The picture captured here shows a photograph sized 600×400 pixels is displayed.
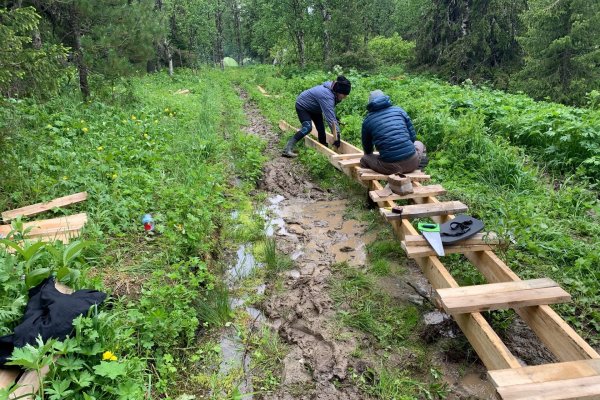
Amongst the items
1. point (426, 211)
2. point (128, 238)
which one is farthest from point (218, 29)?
point (426, 211)

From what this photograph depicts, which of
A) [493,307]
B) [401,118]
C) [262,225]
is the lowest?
[262,225]

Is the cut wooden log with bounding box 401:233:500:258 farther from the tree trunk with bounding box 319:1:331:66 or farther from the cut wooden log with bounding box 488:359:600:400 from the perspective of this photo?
the tree trunk with bounding box 319:1:331:66

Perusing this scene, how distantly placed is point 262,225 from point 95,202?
2.12 m

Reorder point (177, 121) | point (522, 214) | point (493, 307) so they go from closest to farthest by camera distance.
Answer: point (493, 307)
point (522, 214)
point (177, 121)

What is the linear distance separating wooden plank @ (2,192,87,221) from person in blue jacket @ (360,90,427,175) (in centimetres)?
391

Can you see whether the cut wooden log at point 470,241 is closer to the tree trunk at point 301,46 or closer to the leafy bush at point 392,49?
the tree trunk at point 301,46

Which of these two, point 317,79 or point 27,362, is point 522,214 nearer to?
point 27,362

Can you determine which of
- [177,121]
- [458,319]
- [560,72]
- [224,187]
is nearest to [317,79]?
[177,121]

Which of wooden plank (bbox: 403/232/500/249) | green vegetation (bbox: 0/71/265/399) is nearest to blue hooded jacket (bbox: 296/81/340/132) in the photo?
green vegetation (bbox: 0/71/265/399)

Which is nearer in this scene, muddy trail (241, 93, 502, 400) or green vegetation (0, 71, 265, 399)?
green vegetation (0, 71, 265, 399)

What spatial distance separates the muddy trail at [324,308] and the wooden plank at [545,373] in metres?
0.60

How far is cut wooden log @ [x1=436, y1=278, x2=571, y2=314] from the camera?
275 centimetres

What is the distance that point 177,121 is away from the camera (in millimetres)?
9508

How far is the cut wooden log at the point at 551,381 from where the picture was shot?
6.82 feet
